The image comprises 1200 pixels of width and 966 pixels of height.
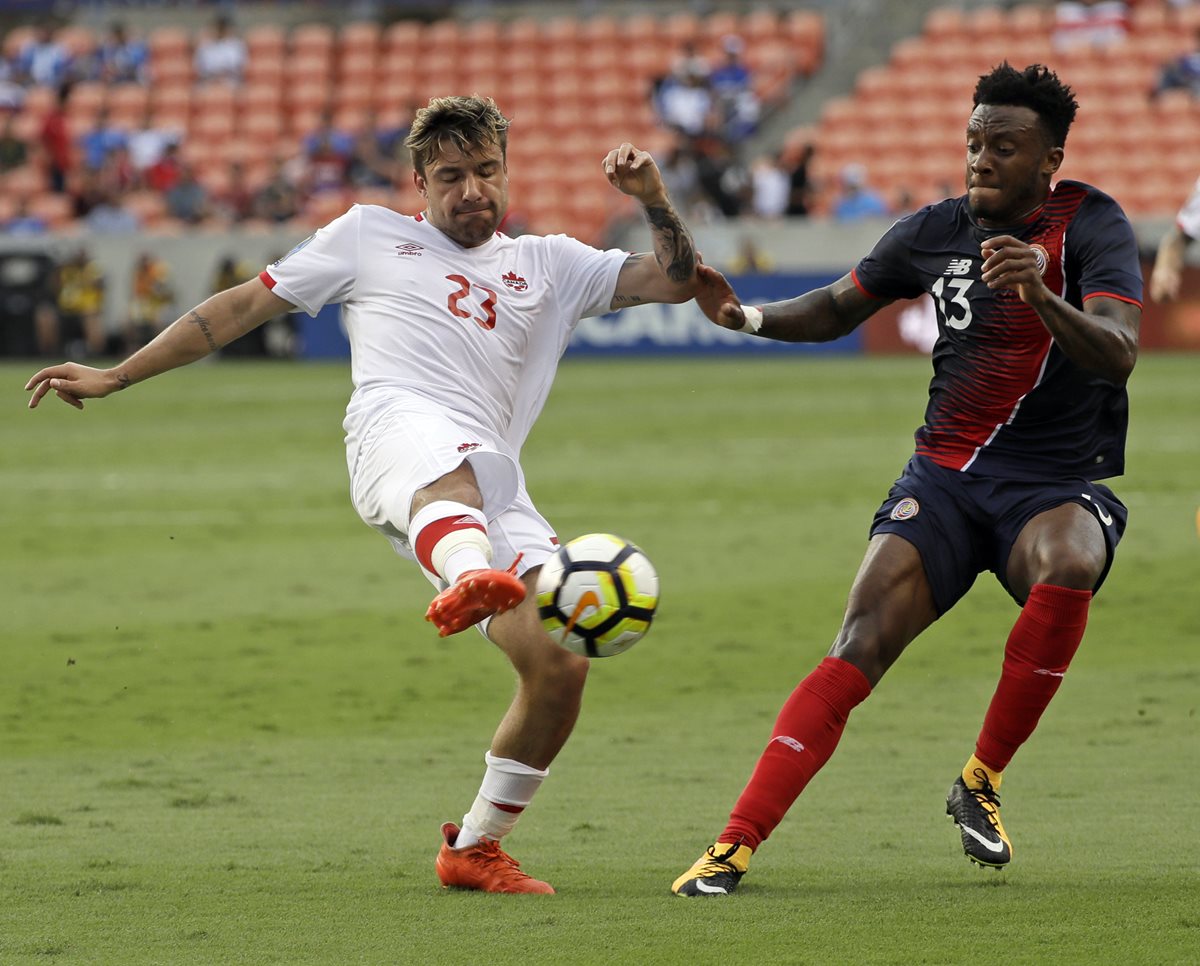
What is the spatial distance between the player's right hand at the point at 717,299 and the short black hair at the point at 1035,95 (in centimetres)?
91

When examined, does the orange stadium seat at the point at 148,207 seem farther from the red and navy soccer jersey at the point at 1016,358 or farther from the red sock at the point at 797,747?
the red sock at the point at 797,747

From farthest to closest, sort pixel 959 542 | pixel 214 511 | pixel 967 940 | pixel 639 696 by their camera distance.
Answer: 1. pixel 214 511
2. pixel 639 696
3. pixel 959 542
4. pixel 967 940

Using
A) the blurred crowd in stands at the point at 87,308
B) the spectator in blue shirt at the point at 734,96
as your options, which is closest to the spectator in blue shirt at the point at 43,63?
the blurred crowd in stands at the point at 87,308

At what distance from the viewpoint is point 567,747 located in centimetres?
739

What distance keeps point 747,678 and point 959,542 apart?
10.9 ft

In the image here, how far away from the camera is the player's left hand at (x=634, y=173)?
5406mm

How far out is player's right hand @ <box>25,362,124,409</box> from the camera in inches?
216

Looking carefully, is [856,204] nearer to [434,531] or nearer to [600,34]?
[600,34]

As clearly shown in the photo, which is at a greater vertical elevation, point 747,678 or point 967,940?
point 967,940

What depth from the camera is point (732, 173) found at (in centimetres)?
2906

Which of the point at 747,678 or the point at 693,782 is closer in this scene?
the point at 693,782

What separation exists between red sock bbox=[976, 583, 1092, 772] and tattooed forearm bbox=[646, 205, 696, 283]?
4.50ft

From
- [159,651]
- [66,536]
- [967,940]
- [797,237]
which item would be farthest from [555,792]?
[797,237]

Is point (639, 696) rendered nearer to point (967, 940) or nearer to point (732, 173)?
point (967, 940)
